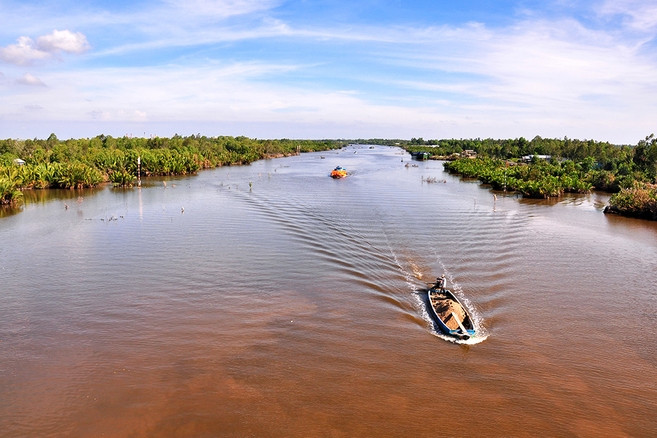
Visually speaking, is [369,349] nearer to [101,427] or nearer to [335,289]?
[335,289]

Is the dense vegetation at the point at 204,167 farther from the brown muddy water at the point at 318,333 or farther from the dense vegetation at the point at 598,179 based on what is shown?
the brown muddy water at the point at 318,333

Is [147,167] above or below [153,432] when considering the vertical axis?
above

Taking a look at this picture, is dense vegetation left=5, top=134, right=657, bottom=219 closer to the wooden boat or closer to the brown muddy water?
the brown muddy water

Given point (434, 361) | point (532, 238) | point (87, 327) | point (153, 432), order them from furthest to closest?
1. point (532, 238)
2. point (87, 327)
3. point (434, 361)
4. point (153, 432)

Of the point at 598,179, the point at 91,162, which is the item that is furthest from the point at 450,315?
the point at 91,162

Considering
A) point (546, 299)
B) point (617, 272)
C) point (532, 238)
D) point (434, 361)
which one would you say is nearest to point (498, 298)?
point (546, 299)

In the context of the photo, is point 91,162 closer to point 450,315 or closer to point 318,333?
point 318,333
